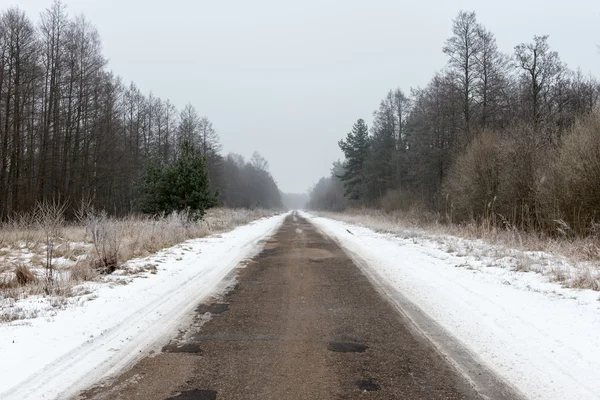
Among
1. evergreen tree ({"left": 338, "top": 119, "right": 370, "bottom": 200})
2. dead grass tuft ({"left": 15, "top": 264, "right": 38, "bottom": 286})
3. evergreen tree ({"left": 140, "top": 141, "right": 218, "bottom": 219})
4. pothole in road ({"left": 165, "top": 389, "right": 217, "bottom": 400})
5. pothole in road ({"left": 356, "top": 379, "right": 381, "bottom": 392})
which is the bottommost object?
pothole in road ({"left": 356, "top": 379, "right": 381, "bottom": 392})

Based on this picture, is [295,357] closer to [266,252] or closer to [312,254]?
[312,254]

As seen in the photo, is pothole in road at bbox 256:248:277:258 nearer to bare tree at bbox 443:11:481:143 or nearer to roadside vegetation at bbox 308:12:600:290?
roadside vegetation at bbox 308:12:600:290

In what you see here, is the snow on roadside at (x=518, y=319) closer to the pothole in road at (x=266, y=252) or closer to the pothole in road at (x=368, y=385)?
the pothole in road at (x=368, y=385)

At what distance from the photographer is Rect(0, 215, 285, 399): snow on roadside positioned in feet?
11.2

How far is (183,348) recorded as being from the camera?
14.0ft

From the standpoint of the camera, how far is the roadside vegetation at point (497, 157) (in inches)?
451

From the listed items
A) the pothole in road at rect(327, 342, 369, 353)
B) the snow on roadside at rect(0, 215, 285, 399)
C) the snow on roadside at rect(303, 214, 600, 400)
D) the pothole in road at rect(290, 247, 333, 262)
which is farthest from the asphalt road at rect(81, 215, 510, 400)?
the pothole in road at rect(290, 247, 333, 262)

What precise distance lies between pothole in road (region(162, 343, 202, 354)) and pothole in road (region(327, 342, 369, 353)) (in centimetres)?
139

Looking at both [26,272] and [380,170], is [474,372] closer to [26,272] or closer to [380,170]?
[26,272]

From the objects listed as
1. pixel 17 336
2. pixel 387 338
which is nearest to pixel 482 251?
pixel 387 338

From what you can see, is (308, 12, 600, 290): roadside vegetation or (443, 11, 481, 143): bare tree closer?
(308, 12, 600, 290): roadside vegetation

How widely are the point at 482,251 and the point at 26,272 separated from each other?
1065 cm

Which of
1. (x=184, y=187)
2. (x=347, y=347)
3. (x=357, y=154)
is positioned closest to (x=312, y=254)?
(x=347, y=347)

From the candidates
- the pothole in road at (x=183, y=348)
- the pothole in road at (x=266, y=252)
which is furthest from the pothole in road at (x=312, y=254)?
the pothole in road at (x=183, y=348)
